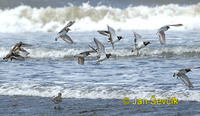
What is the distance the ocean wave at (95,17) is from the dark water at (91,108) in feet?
51.5

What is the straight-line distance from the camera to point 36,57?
1348 cm

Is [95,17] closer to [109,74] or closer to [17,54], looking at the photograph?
[109,74]

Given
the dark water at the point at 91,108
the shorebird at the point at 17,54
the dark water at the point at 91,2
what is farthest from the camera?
the dark water at the point at 91,2

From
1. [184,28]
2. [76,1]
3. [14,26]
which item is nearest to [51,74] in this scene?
[184,28]

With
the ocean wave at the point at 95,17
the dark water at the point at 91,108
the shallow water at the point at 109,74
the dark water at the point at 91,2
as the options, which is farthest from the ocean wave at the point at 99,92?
the dark water at the point at 91,2

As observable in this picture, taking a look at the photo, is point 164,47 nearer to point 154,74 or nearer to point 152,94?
point 154,74

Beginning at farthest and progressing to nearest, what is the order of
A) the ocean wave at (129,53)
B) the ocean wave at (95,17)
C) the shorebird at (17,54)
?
the ocean wave at (95,17) < the ocean wave at (129,53) < the shorebird at (17,54)

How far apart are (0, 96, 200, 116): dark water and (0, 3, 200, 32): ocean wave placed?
15.7 metres

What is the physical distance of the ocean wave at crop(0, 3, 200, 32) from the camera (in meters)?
23.1

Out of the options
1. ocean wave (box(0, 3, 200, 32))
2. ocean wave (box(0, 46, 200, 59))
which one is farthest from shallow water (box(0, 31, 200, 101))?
ocean wave (box(0, 3, 200, 32))

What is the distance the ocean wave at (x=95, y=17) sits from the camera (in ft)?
75.7

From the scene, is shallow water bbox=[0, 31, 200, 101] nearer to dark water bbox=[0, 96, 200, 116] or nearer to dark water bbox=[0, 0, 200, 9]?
dark water bbox=[0, 96, 200, 116]

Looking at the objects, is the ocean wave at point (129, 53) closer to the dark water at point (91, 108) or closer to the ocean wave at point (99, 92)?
the ocean wave at point (99, 92)

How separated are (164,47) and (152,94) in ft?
24.2
